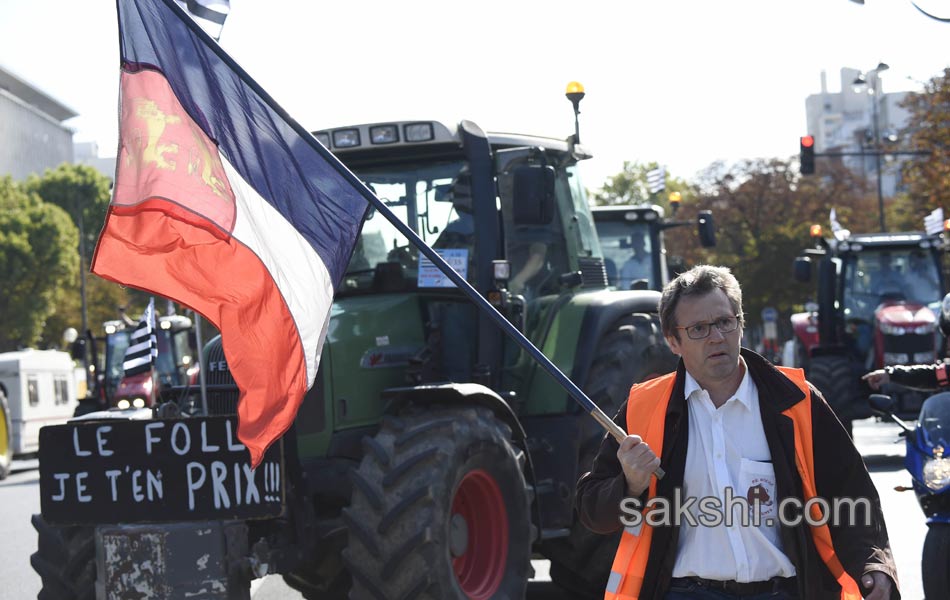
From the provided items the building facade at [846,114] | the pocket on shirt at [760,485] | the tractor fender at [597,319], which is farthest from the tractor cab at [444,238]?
the building facade at [846,114]

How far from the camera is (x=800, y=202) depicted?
2363 inches

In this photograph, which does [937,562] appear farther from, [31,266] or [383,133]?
[31,266]

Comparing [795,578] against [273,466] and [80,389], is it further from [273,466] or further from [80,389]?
[80,389]

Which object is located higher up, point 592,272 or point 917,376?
point 592,272

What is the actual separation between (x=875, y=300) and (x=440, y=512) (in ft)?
49.7

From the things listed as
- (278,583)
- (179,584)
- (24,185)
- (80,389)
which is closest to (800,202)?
(80,389)

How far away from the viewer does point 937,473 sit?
22.3 ft

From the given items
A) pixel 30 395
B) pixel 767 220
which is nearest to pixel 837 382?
pixel 30 395

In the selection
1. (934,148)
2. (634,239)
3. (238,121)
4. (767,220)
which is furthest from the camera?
(767,220)

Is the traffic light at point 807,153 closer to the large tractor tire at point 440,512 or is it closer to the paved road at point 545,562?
the paved road at point 545,562

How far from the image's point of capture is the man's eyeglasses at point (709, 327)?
4129 millimetres

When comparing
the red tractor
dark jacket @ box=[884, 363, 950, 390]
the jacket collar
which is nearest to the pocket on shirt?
the jacket collar

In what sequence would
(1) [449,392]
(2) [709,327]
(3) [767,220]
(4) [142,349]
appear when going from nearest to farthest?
(2) [709,327], (1) [449,392], (4) [142,349], (3) [767,220]

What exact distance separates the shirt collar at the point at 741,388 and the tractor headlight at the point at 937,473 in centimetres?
292
